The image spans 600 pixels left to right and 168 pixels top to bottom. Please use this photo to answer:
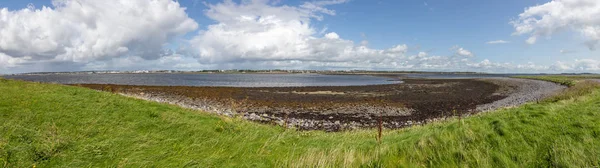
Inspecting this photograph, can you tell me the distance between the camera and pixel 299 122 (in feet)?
77.4

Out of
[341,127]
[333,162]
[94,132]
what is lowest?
[341,127]

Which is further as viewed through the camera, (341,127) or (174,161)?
(341,127)

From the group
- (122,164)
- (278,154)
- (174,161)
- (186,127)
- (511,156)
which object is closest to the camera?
(122,164)

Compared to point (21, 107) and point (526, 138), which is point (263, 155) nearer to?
point (526, 138)

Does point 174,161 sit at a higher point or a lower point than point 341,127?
higher

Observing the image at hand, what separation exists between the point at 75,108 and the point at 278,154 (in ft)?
29.0

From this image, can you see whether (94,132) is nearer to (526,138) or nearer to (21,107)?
(21,107)

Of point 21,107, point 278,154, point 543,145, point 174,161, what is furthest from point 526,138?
point 21,107

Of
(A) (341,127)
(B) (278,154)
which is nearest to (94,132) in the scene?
(B) (278,154)

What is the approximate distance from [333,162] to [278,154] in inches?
60.2

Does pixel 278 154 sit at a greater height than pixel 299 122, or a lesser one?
greater

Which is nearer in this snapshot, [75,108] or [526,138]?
[526,138]

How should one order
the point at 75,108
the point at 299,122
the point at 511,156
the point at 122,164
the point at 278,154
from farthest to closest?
1. the point at 299,122
2. the point at 75,108
3. the point at 278,154
4. the point at 511,156
5. the point at 122,164

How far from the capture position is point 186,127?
9.93 metres
